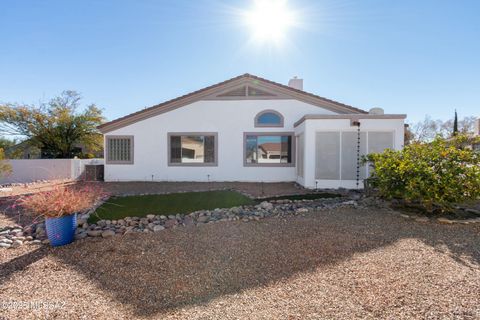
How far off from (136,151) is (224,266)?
34.9 ft

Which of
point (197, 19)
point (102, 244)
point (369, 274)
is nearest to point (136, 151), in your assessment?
point (197, 19)

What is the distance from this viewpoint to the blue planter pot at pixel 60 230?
13.4 feet

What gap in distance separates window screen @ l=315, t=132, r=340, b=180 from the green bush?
314 cm

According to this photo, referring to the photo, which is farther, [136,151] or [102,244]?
[136,151]

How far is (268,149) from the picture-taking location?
1183 cm

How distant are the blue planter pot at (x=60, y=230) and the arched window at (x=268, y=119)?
919 centimetres

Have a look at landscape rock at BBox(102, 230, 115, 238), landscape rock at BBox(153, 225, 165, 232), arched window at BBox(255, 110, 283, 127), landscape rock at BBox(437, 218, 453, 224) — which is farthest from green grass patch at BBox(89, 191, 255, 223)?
landscape rock at BBox(437, 218, 453, 224)

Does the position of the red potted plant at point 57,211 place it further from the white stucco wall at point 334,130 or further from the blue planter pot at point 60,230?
the white stucco wall at point 334,130

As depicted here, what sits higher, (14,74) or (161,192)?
(14,74)

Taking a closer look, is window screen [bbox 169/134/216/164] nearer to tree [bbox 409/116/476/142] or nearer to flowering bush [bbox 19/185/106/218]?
flowering bush [bbox 19/185/106/218]

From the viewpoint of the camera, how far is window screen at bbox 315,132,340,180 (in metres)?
9.33

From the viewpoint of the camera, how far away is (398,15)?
9.02 metres

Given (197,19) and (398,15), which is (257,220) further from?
(398,15)

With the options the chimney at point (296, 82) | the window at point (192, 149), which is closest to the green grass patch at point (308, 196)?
the window at point (192, 149)
